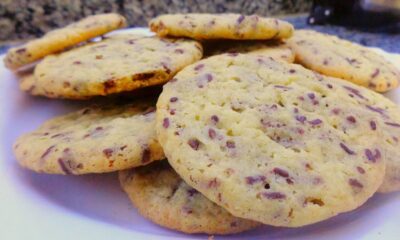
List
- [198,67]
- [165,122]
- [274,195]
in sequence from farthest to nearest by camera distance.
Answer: [198,67] → [165,122] → [274,195]

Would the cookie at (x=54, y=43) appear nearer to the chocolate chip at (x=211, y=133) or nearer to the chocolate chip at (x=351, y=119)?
the chocolate chip at (x=211, y=133)

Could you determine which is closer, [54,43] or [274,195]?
[274,195]

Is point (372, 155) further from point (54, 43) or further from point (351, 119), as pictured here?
point (54, 43)

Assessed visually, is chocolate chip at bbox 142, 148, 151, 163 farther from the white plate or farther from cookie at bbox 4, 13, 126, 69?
cookie at bbox 4, 13, 126, 69

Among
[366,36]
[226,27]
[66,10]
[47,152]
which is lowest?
[366,36]

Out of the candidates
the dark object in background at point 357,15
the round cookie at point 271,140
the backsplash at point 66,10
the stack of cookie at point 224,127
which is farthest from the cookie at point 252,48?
the dark object in background at point 357,15

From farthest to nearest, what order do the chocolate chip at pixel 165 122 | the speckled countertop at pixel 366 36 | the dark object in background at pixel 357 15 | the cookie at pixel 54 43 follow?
the dark object in background at pixel 357 15
the speckled countertop at pixel 366 36
the cookie at pixel 54 43
the chocolate chip at pixel 165 122

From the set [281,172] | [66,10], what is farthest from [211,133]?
[66,10]
